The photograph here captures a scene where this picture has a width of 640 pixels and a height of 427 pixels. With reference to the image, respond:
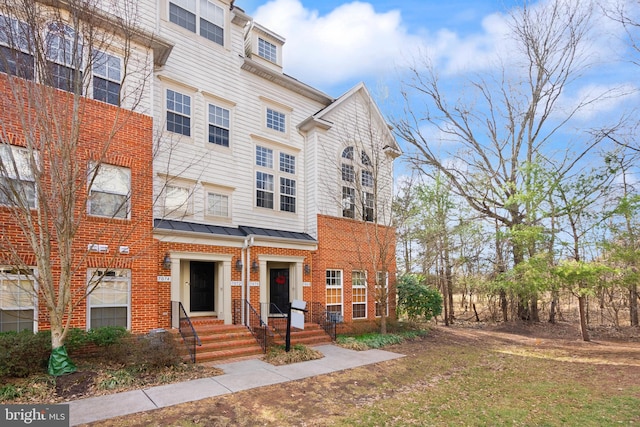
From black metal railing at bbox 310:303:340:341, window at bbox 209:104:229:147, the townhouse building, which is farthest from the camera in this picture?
black metal railing at bbox 310:303:340:341

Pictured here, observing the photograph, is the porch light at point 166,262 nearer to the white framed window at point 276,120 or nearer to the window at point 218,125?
the window at point 218,125

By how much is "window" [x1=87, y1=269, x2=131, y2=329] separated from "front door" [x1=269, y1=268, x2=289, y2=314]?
5.73 metres

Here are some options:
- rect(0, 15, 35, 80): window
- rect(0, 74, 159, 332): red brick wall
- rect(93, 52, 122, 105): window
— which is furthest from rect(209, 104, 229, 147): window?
rect(0, 15, 35, 80): window

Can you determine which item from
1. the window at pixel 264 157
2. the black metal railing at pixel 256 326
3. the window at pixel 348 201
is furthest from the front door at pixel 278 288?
the window at pixel 264 157

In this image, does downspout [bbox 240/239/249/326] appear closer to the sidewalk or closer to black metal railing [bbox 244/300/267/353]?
black metal railing [bbox 244/300/267/353]

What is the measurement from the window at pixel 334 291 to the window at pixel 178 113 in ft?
24.9

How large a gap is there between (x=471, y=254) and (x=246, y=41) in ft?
51.0

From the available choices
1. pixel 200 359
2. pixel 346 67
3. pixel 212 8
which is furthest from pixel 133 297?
pixel 346 67

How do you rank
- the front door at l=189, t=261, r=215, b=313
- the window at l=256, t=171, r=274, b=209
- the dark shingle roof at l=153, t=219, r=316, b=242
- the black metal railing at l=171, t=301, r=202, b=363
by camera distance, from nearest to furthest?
the black metal railing at l=171, t=301, r=202, b=363 < the dark shingle roof at l=153, t=219, r=316, b=242 < the front door at l=189, t=261, r=215, b=313 < the window at l=256, t=171, r=274, b=209

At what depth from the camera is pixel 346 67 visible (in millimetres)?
16547

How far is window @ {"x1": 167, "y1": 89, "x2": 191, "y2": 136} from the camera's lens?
11.5 meters

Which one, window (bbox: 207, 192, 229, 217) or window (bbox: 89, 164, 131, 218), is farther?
window (bbox: 207, 192, 229, 217)

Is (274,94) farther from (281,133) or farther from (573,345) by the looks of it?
(573,345)

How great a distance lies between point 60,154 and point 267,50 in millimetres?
10430
